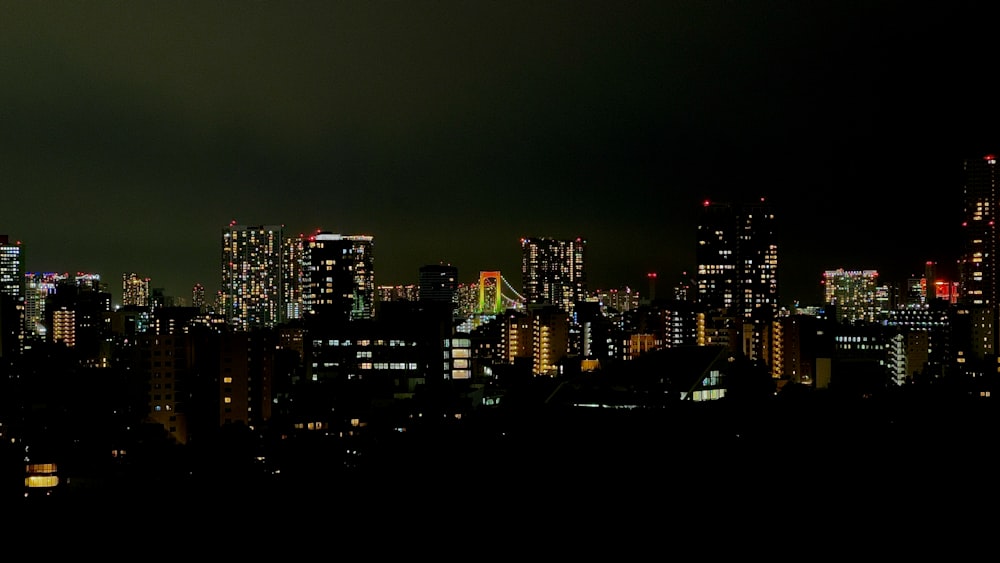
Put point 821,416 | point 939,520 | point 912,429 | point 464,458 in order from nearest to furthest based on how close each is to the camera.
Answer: point 939,520, point 464,458, point 912,429, point 821,416

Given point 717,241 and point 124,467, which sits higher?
Result: point 717,241

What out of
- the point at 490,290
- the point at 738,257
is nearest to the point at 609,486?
the point at 738,257

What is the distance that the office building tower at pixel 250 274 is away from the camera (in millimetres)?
47250

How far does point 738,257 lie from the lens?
4316cm

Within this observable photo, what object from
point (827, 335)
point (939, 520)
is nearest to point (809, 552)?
point (939, 520)

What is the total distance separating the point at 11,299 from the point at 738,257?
1056 inches

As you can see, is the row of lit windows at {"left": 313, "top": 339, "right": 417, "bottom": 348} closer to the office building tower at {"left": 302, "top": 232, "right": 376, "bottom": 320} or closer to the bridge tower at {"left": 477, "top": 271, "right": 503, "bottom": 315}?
the office building tower at {"left": 302, "top": 232, "right": 376, "bottom": 320}

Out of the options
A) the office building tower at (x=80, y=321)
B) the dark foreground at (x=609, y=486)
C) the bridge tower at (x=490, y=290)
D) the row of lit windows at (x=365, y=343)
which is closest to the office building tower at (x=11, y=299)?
the office building tower at (x=80, y=321)

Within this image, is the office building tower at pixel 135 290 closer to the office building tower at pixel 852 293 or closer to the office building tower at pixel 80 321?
the office building tower at pixel 80 321

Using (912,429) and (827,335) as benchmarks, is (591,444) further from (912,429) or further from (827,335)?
(827,335)

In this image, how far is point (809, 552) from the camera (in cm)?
674

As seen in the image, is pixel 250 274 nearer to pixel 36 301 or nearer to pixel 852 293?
pixel 36 301

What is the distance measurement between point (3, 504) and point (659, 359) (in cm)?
1137

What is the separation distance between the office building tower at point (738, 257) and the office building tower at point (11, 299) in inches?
968
